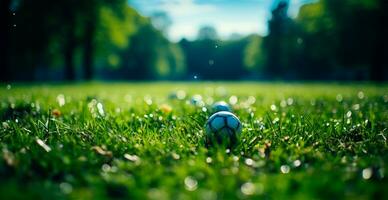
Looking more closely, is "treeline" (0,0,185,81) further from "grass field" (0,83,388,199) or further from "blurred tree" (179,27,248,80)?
"blurred tree" (179,27,248,80)

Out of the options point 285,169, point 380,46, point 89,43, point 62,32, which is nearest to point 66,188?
point 285,169

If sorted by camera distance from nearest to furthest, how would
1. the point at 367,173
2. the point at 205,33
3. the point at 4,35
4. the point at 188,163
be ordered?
the point at 367,173 → the point at 188,163 → the point at 4,35 → the point at 205,33

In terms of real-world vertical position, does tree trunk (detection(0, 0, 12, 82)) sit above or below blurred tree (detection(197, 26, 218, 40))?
below

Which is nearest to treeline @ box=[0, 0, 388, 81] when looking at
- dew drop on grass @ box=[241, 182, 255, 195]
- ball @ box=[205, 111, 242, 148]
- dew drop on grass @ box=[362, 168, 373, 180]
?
ball @ box=[205, 111, 242, 148]

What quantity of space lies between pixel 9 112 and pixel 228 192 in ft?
14.7

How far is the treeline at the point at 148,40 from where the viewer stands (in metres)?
26.7

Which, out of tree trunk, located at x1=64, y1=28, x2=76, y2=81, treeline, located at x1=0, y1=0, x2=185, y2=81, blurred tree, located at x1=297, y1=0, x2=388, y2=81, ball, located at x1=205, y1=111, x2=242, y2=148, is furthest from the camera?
blurred tree, located at x1=297, y1=0, x2=388, y2=81

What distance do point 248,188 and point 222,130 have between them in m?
1.31

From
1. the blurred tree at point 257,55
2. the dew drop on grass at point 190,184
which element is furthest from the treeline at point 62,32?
the blurred tree at point 257,55

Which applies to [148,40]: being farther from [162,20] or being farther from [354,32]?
[354,32]

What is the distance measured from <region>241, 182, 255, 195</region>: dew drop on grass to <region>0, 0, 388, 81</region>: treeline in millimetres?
3785

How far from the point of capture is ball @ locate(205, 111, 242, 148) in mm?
3236

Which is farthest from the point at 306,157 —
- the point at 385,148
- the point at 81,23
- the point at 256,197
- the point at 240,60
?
the point at 240,60

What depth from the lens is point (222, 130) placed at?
3252mm
